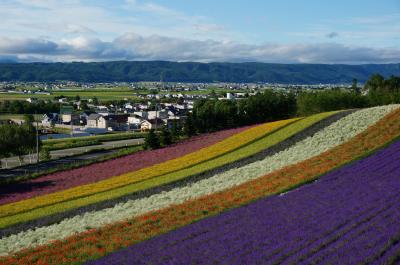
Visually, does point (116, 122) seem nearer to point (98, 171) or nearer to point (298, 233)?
point (98, 171)

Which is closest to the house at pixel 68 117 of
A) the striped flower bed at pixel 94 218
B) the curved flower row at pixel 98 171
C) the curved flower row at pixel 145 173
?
the curved flower row at pixel 98 171

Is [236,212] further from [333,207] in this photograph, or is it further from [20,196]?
[20,196]

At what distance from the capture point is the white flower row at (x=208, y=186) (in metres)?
23.0

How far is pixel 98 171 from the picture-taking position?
159ft

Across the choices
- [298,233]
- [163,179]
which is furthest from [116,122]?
[298,233]

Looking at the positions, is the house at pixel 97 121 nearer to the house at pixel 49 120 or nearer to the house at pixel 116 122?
the house at pixel 116 122

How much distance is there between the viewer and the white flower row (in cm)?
2297

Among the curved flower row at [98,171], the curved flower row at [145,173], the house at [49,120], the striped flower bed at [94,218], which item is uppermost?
the striped flower bed at [94,218]

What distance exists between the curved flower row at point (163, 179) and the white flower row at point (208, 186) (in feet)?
9.47

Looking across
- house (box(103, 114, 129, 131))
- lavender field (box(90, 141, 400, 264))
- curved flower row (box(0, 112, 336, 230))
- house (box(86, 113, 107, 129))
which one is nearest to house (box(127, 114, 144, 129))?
house (box(103, 114, 129, 131))

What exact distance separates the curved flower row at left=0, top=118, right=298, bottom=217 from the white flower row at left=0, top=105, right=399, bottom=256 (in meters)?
7.67

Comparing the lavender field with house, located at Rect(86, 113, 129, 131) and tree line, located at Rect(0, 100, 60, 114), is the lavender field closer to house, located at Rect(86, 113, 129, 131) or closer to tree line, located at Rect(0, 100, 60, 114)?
house, located at Rect(86, 113, 129, 131)

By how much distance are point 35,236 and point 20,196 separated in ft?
59.6

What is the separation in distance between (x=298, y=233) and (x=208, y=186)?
54.6ft
